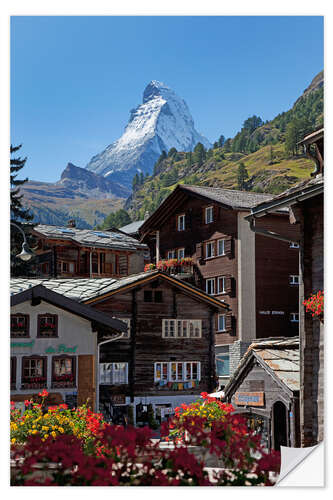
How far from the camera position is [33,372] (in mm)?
14047

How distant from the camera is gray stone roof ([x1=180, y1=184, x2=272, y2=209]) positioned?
21509mm

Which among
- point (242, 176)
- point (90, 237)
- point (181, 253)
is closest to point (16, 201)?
point (242, 176)

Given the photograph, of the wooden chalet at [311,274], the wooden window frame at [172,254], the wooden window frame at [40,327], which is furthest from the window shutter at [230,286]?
the wooden chalet at [311,274]

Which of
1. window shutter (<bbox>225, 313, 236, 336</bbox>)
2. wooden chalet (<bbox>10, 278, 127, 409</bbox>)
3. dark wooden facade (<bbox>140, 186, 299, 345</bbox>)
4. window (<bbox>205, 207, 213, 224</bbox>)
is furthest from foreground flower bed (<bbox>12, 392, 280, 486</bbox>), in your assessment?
window (<bbox>205, 207, 213, 224</bbox>)

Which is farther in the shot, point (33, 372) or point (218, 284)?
point (218, 284)

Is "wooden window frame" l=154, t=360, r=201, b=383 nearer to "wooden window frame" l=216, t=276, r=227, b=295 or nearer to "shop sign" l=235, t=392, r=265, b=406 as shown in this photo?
"wooden window frame" l=216, t=276, r=227, b=295

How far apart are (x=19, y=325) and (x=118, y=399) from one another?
9.92 metres

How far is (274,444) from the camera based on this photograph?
12156 mm

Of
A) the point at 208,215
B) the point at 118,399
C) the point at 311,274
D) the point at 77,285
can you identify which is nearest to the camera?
the point at 311,274

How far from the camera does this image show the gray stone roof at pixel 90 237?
1911 centimetres

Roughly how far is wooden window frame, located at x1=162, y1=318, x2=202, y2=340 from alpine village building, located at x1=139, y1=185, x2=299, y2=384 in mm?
1816

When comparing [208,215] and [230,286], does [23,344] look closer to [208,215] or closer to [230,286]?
[230,286]

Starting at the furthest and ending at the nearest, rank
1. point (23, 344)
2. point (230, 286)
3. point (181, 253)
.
Answer: point (181, 253)
point (230, 286)
point (23, 344)

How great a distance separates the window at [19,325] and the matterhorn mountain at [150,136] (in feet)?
10.3
